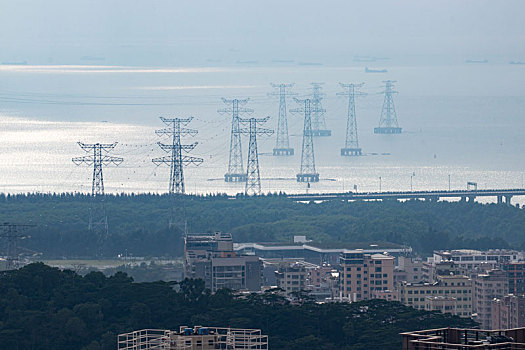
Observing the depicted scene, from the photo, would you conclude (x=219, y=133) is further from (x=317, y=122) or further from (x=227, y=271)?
(x=227, y=271)

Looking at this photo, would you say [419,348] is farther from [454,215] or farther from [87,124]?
[87,124]

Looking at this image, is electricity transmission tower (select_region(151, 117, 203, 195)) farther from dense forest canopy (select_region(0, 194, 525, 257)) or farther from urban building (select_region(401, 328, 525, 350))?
urban building (select_region(401, 328, 525, 350))

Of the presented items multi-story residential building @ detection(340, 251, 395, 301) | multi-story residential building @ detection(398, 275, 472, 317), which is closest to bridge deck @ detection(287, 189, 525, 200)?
multi-story residential building @ detection(340, 251, 395, 301)

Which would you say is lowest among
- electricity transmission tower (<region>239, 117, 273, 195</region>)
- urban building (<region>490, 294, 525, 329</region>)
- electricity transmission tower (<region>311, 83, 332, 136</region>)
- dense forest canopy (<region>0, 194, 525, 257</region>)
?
urban building (<region>490, 294, 525, 329</region>)

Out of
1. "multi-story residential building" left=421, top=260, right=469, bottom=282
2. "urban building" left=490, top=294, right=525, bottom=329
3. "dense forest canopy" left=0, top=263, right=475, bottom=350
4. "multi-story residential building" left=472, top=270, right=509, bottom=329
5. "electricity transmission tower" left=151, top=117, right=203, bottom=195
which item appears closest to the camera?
"dense forest canopy" left=0, top=263, right=475, bottom=350

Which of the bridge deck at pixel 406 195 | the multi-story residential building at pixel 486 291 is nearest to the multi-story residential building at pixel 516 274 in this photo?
the multi-story residential building at pixel 486 291

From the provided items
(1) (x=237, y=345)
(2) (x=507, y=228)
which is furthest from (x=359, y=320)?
(2) (x=507, y=228)
